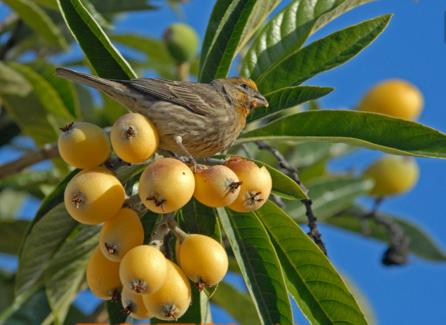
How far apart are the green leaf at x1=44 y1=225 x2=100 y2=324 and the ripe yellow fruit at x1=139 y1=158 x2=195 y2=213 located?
739 millimetres

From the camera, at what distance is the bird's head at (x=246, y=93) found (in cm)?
276

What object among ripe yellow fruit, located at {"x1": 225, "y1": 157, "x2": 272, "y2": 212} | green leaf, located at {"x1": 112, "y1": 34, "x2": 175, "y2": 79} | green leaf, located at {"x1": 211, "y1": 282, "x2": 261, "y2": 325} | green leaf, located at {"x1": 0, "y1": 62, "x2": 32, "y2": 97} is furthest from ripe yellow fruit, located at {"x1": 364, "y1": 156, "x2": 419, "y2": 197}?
ripe yellow fruit, located at {"x1": 225, "y1": 157, "x2": 272, "y2": 212}

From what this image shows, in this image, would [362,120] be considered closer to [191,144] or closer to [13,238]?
[191,144]

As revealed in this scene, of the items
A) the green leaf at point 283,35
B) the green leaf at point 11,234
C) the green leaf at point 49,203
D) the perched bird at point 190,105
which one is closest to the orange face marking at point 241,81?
the perched bird at point 190,105

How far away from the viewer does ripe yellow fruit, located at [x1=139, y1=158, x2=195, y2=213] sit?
86.2 inches

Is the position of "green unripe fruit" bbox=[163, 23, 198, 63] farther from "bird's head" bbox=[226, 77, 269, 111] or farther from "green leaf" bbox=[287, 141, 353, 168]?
"bird's head" bbox=[226, 77, 269, 111]

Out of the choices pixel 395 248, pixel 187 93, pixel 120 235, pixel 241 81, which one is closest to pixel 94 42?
pixel 187 93

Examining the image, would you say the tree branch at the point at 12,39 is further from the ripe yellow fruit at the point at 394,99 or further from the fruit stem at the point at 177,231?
the fruit stem at the point at 177,231

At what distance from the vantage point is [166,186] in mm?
2184

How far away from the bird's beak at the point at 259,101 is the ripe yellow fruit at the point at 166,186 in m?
0.56

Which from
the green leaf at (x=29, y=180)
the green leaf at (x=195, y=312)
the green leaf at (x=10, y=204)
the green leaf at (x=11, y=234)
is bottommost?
the green leaf at (x=10, y=204)

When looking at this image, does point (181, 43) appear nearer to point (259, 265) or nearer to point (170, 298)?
point (259, 265)

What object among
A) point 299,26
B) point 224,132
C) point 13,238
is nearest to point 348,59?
point 299,26

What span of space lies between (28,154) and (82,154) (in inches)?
46.3
